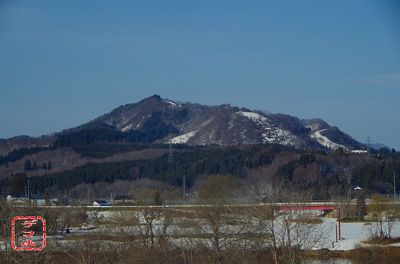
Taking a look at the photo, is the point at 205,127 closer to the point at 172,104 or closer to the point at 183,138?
the point at 183,138

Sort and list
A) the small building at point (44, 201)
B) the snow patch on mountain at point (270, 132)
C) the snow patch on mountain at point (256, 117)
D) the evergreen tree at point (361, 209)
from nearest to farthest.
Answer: the evergreen tree at point (361, 209)
the small building at point (44, 201)
the snow patch on mountain at point (270, 132)
the snow patch on mountain at point (256, 117)

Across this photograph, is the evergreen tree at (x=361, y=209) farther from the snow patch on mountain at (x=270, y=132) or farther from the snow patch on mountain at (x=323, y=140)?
the snow patch on mountain at (x=323, y=140)

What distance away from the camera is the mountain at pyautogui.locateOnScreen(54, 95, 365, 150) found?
142 m

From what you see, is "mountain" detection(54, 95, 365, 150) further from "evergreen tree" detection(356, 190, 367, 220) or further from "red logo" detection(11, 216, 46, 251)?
"red logo" detection(11, 216, 46, 251)

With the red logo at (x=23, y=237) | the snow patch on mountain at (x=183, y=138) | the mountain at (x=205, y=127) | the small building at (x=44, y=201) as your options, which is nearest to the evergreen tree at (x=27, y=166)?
the mountain at (x=205, y=127)

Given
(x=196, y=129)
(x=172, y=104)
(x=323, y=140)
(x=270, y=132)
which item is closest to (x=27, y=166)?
(x=270, y=132)

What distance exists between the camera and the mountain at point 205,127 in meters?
142

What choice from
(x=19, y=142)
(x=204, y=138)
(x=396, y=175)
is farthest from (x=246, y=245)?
(x=204, y=138)

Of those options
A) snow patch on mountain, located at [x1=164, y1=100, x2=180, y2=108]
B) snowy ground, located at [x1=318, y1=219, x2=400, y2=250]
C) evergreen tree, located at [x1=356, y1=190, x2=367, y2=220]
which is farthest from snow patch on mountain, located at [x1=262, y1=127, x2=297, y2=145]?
snowy ground, located at [x1=318, y1=219, x2=400, y2=250]

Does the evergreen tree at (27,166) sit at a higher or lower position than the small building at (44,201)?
higher

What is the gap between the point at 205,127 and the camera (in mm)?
157250

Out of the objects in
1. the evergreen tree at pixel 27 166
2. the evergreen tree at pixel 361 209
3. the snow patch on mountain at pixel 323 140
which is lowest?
the evergreen tree at pixel 361 209

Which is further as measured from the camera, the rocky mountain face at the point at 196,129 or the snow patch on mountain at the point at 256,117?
the snow patch on mountain at the point at 256,117

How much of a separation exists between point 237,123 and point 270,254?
126031mm
